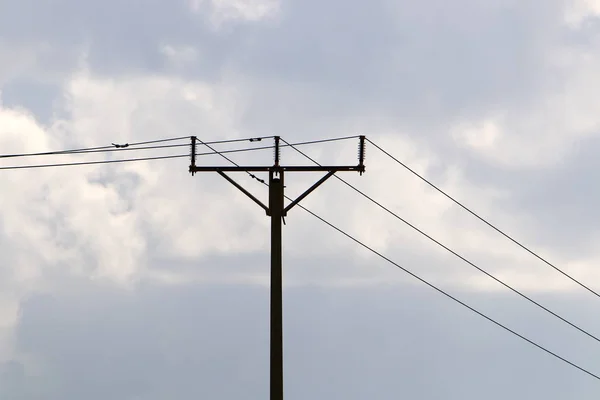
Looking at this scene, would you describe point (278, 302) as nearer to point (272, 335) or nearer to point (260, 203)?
point (272, 335)

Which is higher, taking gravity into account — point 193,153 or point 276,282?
point 193,153

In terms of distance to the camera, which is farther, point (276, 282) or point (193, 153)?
point (193, 153)

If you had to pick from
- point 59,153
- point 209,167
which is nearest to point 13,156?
point 59,153

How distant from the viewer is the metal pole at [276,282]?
2775 cm

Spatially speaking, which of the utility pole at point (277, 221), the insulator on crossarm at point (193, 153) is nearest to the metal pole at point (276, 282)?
the utility pole at point (277, 221)

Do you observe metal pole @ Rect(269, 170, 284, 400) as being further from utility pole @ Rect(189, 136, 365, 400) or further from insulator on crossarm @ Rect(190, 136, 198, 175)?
insulator on crossarm @ Rect(190, 136, 198, 175)

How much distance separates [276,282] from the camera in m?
28.3

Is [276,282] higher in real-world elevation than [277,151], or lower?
lower

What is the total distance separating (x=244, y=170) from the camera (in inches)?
1145

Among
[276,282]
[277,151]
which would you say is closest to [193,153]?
[277,151]

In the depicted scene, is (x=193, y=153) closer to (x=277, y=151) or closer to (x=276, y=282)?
(x=277, y=151)

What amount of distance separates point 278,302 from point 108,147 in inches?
335

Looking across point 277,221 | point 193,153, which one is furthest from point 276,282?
point 193,153

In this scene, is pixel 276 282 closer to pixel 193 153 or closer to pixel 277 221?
pixel 277 221
